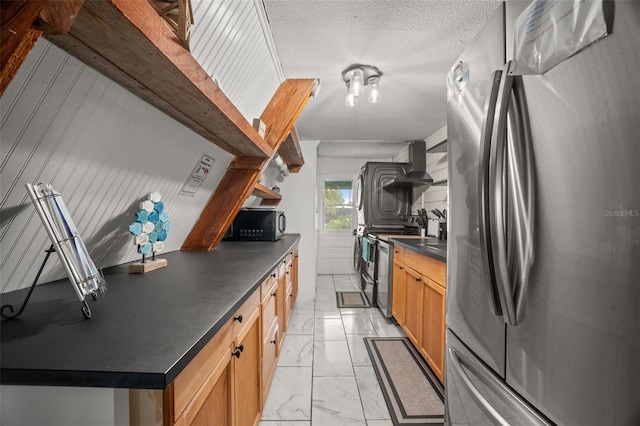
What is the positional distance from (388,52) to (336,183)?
4229 mm

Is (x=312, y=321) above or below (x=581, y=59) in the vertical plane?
below

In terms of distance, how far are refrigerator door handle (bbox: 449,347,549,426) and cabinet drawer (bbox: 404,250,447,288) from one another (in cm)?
77

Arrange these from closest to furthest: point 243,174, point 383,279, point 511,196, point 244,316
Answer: point 511,196
point 244,316
point 243,174
point 383,279

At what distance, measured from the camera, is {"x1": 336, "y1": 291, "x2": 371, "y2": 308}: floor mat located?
392cm

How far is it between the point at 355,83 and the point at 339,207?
13.2ft

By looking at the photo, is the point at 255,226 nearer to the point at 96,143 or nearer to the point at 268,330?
the point at 268,330

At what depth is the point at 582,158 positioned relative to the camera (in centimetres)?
67

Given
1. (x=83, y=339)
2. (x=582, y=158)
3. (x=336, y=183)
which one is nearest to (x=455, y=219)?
(x=582, y=158)

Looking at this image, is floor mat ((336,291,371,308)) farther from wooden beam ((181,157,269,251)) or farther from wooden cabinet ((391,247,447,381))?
wooden beam ((181,157,269,251))

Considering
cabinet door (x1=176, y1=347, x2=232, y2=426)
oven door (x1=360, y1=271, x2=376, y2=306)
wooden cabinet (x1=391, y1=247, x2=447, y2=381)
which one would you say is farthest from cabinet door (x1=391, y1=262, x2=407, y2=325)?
cabinet door (x1=176, y1=347, x2=232, y2=426)

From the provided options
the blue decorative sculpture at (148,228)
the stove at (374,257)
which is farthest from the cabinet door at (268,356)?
the stove at (374,257)

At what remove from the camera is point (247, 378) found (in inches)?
52.4

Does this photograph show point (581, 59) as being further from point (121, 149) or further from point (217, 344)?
point (121, 149)

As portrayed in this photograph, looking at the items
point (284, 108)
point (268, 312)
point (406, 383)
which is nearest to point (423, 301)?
point (406, 383)
